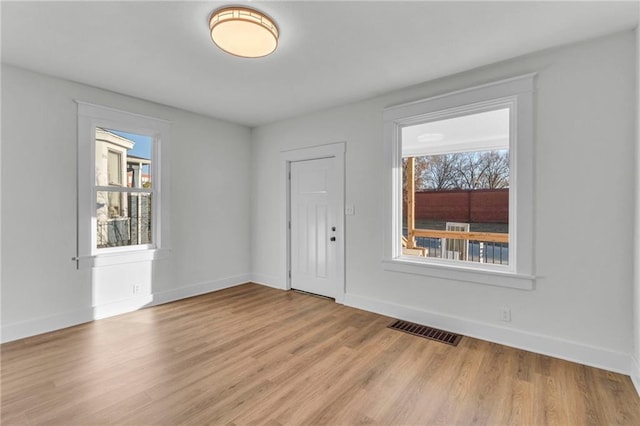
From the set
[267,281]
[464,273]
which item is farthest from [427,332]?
[267,281]

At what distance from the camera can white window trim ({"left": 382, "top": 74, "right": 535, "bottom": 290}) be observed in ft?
8.79

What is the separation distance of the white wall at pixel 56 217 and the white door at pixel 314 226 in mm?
1457

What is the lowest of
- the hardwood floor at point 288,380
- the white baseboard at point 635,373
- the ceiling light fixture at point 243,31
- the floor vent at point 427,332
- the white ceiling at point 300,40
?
the hardwood floor at point 288,380

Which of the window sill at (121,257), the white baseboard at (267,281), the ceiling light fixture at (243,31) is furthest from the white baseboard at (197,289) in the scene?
the ceiling light fixture at (243,31)

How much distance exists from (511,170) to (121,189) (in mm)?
4198

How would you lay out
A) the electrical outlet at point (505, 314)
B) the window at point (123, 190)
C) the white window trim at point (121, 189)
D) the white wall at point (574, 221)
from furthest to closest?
the window at point (123, 190) → the white window trim at point (121, 189) → the electrical outlet at point (505, 314) → the white wall at point (574, 221)

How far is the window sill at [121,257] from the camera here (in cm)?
334

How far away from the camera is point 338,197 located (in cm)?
402

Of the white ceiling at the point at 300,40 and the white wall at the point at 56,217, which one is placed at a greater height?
the white ceiling at the point at 300,40

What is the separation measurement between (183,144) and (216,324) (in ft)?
8.08

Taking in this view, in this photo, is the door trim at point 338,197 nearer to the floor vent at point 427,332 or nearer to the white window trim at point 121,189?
the floor vent at point 427,332

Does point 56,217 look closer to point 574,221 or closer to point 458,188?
point 458,188

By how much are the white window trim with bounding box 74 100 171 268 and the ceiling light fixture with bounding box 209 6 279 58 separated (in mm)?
2079

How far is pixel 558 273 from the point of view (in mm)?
2566
